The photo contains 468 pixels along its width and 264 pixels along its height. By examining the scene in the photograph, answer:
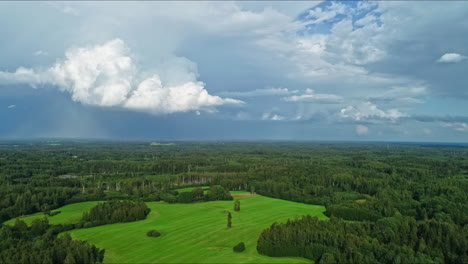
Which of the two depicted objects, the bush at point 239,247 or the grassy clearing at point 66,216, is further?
the grassy clearing at point 66,216

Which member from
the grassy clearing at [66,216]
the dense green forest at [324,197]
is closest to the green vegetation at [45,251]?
the grassy clearing at [66,216]

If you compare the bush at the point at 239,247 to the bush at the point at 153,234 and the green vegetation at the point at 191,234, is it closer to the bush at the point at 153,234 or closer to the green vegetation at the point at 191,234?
the green vegetation at the point at 191,234

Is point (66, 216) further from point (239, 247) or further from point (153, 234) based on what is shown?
point (239, 247)

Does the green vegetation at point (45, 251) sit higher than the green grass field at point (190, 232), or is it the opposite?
the green vegetation at point (45, 251)

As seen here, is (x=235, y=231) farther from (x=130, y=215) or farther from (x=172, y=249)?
(x=130, y=215)

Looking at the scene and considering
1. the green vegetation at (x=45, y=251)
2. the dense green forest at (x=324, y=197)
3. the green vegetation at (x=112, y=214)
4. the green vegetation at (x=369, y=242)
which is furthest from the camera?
the green vegetation at (x=112, y=214)

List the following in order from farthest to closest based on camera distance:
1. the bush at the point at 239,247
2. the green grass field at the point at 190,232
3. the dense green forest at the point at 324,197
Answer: the bush at the point at 239,247
the green grass field at the point at 190,232
the dense green forest at the point at 324,197

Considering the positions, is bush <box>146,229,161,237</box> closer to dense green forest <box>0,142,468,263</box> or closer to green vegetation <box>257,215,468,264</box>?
green vegetation <box>257,215,468,264</box>

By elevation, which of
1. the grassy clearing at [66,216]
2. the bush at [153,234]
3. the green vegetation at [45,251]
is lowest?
the grassy clearing at [66,216]
